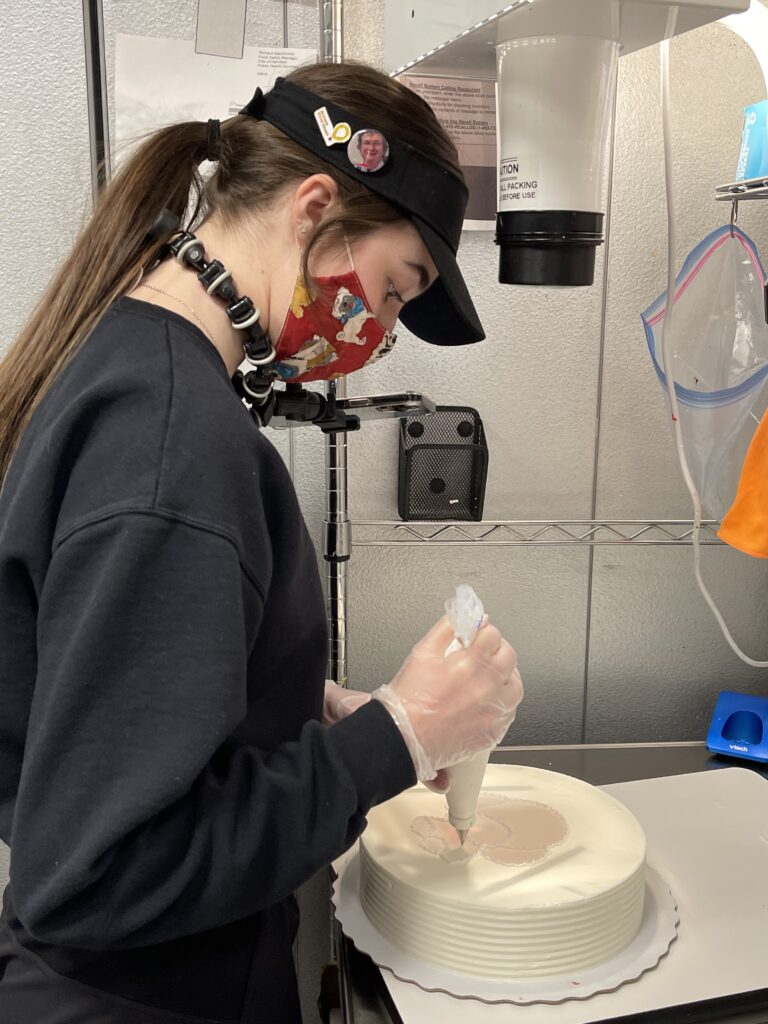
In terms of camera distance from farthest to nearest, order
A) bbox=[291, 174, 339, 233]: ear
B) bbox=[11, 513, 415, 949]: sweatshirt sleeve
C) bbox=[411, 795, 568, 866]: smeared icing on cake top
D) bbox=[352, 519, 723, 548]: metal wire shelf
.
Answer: bbox=[352, 519, 723, 548]: metal wire shelf < bbox=[411, 795, 568, 866]: smeared icing on cake top < bbox=[291, 174, 339, 233]: ear < bbox=[11, 513, 415, 949]: sweatshirt sleeve

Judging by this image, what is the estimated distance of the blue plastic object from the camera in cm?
135

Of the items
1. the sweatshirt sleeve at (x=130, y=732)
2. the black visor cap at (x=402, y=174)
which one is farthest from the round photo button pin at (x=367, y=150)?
the sweatshirt sleeve at (x=130, y=732)

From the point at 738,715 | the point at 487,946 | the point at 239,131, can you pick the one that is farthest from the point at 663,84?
the point at 487,946

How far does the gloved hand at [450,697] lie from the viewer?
0.78 meters

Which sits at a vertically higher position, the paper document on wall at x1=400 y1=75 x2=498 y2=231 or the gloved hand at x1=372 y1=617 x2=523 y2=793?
the paper document on wall at x1=400 y1=75 x2=498 y2=231

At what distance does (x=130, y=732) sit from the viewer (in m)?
0.61

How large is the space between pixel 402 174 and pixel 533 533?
0.78m

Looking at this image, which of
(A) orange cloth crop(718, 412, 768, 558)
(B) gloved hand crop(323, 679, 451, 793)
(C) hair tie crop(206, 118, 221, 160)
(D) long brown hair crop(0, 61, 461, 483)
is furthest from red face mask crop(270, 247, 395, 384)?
(A) orange cloth crop(718, 412, 768, 558)

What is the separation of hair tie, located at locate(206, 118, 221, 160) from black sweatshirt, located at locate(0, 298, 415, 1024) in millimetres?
200

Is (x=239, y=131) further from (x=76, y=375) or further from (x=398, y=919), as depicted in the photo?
(x=398, y=919)

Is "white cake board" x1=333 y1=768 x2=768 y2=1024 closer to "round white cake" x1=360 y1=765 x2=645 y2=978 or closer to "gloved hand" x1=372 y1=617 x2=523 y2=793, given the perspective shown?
"round white cake" x1=360 y1=765 x2=645 y2=978

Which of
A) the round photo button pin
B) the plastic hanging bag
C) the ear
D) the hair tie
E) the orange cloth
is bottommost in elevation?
the orange cloth

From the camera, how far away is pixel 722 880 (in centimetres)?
99

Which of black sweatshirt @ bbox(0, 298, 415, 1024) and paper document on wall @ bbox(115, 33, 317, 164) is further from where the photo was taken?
paper document on wall @ bbox(115, 33, 317, 164)
